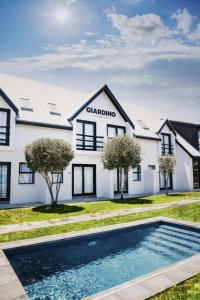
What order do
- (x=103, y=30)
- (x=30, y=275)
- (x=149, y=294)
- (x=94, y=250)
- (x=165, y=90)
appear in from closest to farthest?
(x=149, y=294) → (x=30, y=275) → (x=94, y=250) → (x=103, y=30) → (x=165, y=90)

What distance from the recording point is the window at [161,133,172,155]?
28.8 meters

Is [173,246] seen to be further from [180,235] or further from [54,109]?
[54,109]

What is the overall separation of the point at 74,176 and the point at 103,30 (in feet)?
43.6

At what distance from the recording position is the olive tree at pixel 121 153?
19469mm

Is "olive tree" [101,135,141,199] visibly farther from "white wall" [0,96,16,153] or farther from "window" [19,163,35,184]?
"white wall" [0,96,16,153]

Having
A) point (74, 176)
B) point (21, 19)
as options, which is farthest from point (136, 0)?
point (74, 176)

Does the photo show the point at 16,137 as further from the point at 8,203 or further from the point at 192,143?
the point at 192,143

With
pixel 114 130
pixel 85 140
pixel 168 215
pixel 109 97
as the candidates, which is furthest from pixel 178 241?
pixel 109 97

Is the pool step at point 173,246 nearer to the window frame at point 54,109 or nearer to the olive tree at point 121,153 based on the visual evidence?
the olive tree at point 121,153

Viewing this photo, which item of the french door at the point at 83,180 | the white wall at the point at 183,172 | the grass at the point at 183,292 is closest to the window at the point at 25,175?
the french door at the point at 83,180

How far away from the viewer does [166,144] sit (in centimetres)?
2916

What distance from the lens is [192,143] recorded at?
3338cm

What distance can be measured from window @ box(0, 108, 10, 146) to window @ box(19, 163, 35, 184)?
2.19 metres

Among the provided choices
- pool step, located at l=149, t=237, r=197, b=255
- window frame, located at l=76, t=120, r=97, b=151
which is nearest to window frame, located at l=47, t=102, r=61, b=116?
window frame, located at l=76, t=120, r=97, b=151
